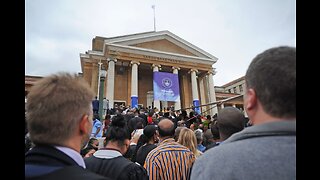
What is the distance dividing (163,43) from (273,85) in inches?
1061

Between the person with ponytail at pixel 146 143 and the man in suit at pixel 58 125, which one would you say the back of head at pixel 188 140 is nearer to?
the person with ponytail at pixel 146 143

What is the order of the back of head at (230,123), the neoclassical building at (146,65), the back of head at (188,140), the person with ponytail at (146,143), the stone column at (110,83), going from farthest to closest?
1. the neoclassical building at (146,65)
2. the stone column at (110,83)
3. the person with ponytail at (146,143)
4. the back of head at (188,140)
5. the back of head at (230,123)

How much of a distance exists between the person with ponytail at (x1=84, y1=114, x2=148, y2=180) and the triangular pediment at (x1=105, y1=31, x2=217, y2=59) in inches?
900

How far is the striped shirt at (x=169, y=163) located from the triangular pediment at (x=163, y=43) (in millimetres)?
22677

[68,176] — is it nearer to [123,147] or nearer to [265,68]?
[265,68]

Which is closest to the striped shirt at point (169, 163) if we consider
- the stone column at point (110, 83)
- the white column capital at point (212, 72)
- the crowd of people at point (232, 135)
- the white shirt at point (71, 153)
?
the crowd of people at point (232, 135)

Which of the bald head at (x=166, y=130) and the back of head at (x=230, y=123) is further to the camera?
the bald head at (x=166, y=130)

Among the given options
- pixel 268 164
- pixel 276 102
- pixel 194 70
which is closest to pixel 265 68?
pixel 276 102

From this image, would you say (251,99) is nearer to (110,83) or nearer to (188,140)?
(188,140)

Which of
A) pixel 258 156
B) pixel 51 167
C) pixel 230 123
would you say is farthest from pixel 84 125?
pixel 230 123

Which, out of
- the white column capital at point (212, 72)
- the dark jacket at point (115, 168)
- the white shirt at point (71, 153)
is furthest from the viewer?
the white column capital at point (212, 72)

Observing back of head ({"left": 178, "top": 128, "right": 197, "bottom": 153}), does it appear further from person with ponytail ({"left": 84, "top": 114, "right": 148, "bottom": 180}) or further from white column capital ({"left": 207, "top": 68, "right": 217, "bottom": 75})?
white column capital ({"left": 207, "top": 68, "right": 217, "bottom": 75})

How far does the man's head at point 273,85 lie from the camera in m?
1.07

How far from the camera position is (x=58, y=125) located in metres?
1.21
